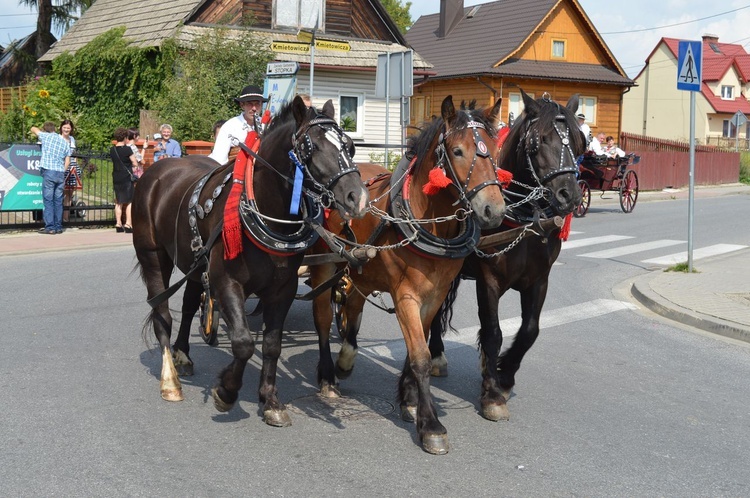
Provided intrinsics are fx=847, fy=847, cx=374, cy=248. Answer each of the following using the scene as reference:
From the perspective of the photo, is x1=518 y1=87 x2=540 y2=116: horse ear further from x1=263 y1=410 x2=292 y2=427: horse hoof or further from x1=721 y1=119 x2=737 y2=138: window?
x1=721 y1=119 x2=737 y2=138: window

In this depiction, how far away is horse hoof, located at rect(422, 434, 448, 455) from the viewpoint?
16.8 ft

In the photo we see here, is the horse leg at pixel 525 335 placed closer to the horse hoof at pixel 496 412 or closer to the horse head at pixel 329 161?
the horse hoof at pixel 496 412

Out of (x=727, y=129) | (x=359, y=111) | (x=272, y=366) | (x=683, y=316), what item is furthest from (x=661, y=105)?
(x=272, y=366)

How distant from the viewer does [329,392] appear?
6.28m

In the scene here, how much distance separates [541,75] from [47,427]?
114 feet

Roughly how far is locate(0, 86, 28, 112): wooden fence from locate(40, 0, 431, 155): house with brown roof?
152 centimetres

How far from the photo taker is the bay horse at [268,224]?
502 cm

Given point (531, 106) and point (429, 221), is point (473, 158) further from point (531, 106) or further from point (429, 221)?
point (531, 106)

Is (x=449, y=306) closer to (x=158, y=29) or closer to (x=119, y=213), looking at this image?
(x=119, y=213)

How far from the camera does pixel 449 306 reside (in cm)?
673

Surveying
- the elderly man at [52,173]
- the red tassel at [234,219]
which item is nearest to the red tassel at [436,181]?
the red tassel at [234,219]

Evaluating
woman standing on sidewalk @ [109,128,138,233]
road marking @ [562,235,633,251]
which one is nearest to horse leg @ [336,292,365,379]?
road marking @ [562,235,633,251]

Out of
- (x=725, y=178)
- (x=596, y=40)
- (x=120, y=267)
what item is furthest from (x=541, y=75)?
(x=120, y=267)

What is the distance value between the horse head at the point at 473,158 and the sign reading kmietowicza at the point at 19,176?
1226cm
